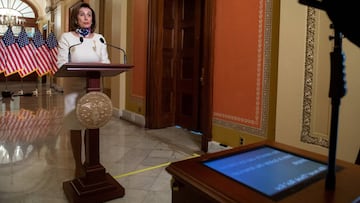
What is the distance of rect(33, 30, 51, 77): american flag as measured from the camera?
8.32 meters

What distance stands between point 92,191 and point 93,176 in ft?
0.37

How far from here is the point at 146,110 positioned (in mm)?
4777

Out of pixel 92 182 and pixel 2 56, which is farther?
pixel 2 56

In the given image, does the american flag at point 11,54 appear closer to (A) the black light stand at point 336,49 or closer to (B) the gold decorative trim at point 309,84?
(B) the gold decorative trim at point 309,84

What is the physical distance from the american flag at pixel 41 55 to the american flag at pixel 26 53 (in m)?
0.13

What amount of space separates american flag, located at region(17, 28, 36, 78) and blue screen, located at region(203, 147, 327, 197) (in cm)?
855

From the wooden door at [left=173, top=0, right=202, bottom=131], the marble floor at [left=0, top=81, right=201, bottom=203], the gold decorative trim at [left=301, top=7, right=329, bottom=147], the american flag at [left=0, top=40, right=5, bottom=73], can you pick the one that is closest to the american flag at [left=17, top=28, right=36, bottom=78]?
the american flag at [left=0, top=40, right=5, bottom=73]

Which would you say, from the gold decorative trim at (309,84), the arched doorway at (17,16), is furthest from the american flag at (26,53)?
the gold decorative trim at (309,84)

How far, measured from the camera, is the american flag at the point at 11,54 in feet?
25.6

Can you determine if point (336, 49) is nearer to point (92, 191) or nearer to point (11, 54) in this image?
point (92, 191)

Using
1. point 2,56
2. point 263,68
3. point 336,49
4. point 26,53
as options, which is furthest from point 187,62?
point 2,56

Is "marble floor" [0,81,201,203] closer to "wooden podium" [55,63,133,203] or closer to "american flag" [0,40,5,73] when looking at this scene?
"wooden podium" [55,63,133,203]

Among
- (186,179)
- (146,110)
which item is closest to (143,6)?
(146,110)

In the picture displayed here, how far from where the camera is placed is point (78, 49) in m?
2.12
